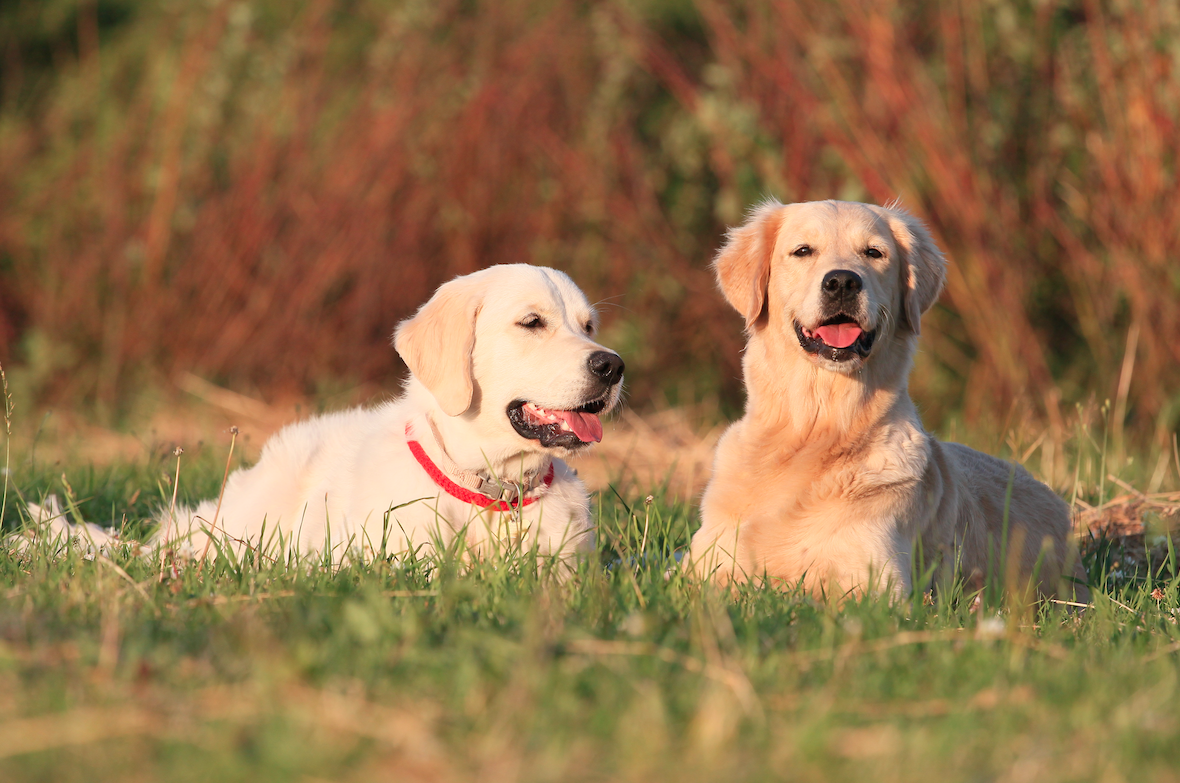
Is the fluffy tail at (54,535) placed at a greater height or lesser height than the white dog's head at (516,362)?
lesser

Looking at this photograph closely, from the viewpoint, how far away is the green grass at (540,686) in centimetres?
170

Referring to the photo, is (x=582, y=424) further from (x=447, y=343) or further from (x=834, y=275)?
(x=834, y=275)

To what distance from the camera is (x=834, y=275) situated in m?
3.42

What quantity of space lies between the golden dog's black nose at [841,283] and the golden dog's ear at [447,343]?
104cm

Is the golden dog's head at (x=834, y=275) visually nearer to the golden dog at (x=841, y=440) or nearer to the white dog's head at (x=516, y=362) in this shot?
the golden dog at (x=841, y=440)

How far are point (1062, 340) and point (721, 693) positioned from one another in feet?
22.1

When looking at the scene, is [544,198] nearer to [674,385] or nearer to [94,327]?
[674,385]

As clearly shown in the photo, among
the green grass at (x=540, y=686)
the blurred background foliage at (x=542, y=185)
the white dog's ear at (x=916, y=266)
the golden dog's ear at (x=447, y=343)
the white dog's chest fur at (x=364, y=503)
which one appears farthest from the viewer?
the blurred background foliage at (x=542, y=185)

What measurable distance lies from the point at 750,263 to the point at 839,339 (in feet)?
1.41

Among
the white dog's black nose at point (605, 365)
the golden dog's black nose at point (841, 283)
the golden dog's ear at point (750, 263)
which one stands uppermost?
the golden dog's ear at point (750, 263)

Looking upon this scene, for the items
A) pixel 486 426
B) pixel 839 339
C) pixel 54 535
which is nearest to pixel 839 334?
pixel 839 339

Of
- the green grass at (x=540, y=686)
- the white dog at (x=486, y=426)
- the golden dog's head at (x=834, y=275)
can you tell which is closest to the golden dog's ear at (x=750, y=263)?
the golden dog's head at (x=834, y=275)

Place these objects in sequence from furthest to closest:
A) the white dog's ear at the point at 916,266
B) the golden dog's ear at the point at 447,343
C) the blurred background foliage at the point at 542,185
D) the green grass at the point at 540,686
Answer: the blurred background foliage at the point at 542,185 < the white dog's ear at the point at 916,266 < the golden dog's ear at the point at 447,343 < the green grass at the point at 540,686

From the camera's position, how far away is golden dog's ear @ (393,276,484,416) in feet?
11.3
